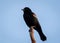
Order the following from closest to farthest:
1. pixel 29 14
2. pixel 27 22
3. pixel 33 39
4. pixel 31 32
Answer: pixel 33 39, pixel 31 32, pixel 27 22, pixel 29 14

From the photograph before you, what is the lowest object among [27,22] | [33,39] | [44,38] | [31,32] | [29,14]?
[33,39]

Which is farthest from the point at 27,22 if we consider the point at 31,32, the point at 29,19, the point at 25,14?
the point at 31,32

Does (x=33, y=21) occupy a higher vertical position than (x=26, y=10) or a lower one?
lower

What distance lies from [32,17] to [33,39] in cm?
→ 456

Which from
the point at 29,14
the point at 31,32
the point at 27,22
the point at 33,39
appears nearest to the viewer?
the point at 33,39

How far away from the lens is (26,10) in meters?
9.87

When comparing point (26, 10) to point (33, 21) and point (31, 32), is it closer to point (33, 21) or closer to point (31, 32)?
point (33, 21)

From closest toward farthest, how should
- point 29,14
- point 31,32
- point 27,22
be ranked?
point 31,32, point 27,22, point 29,14

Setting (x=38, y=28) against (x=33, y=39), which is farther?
(x=38, y=28)

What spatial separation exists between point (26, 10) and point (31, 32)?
16.1 feet

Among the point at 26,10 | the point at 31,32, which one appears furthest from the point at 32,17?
the point at 31,32

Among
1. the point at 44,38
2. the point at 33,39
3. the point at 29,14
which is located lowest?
the point at 33,39

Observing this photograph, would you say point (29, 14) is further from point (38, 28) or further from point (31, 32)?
point (31, 32)

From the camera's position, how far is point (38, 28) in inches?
377
